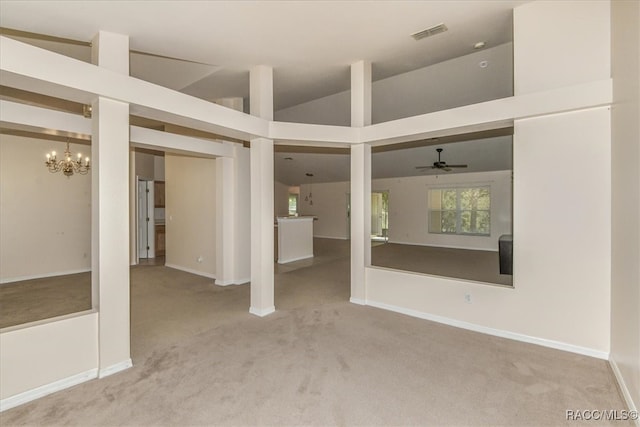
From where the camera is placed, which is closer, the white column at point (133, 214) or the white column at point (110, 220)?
the white column at point (110, 220)

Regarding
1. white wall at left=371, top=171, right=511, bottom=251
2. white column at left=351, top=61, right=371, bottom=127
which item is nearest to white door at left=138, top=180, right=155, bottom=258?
white column at left=351, top=61, right=371, bottom=127

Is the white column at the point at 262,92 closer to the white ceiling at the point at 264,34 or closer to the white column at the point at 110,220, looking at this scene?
the white ceiling at the point at 264,34

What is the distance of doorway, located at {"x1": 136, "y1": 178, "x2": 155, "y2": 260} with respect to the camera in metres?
8.43

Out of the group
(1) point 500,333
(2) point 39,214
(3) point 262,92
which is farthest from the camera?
(2) point 39,214

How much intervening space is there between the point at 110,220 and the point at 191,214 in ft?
12.4

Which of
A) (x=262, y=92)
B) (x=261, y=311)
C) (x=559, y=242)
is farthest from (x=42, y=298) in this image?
(x=559, y=242)

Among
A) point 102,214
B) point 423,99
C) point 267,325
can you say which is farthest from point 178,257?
point 423,99

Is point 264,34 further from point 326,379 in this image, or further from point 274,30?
point 326,379

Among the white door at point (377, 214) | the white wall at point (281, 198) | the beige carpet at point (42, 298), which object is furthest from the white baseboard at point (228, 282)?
the white wall at point (281, 198)

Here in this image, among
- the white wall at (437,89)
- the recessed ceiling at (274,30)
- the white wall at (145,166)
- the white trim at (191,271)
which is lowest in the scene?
the white trim at (191,271)

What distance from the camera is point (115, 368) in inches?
105

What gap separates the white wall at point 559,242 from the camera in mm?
2861

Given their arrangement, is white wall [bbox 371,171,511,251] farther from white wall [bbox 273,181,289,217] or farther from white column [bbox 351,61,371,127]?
white column [bbox 351,61,371,127]

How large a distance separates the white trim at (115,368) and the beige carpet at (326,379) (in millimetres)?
62
